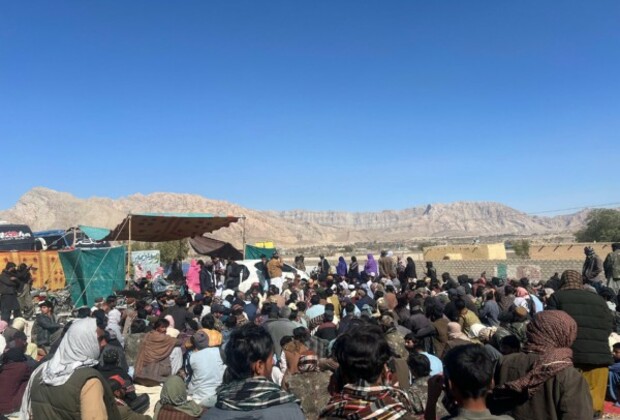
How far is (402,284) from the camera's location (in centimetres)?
1406

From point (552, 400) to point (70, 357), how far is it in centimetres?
262

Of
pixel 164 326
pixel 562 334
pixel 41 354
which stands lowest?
→ pixel 41 354

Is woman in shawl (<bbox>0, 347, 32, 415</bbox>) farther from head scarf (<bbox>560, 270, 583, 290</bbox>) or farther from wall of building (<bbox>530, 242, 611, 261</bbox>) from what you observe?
wall of building (<bbox>530, 242, 611, 261</bbox>)

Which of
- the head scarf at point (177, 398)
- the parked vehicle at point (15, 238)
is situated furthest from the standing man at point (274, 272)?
the parked vehicle at point (15, 238)

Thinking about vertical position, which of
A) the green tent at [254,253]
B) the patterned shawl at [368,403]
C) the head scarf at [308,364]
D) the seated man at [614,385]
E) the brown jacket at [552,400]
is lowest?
the seated man at [614,385]

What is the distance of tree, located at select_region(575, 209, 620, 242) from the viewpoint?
4241 cm

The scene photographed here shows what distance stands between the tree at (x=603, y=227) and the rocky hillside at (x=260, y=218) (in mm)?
49410

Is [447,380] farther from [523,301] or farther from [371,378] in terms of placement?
[523,301]

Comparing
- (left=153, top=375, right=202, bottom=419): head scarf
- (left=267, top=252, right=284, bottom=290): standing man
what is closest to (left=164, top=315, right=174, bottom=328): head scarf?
(left=153, top=375, right=202, bottom=419): head scarf

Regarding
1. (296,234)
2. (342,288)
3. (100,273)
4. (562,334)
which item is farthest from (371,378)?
(296,234)

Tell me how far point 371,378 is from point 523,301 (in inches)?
273

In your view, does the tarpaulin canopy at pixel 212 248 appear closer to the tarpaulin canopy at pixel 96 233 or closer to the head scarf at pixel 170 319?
the tarpaulin canopy at pixel 96 233

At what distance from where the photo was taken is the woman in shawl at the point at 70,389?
2.61 meters

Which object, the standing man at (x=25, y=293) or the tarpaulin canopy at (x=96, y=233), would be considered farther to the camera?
the tarpaulin canopy at (x=96, y=233)
